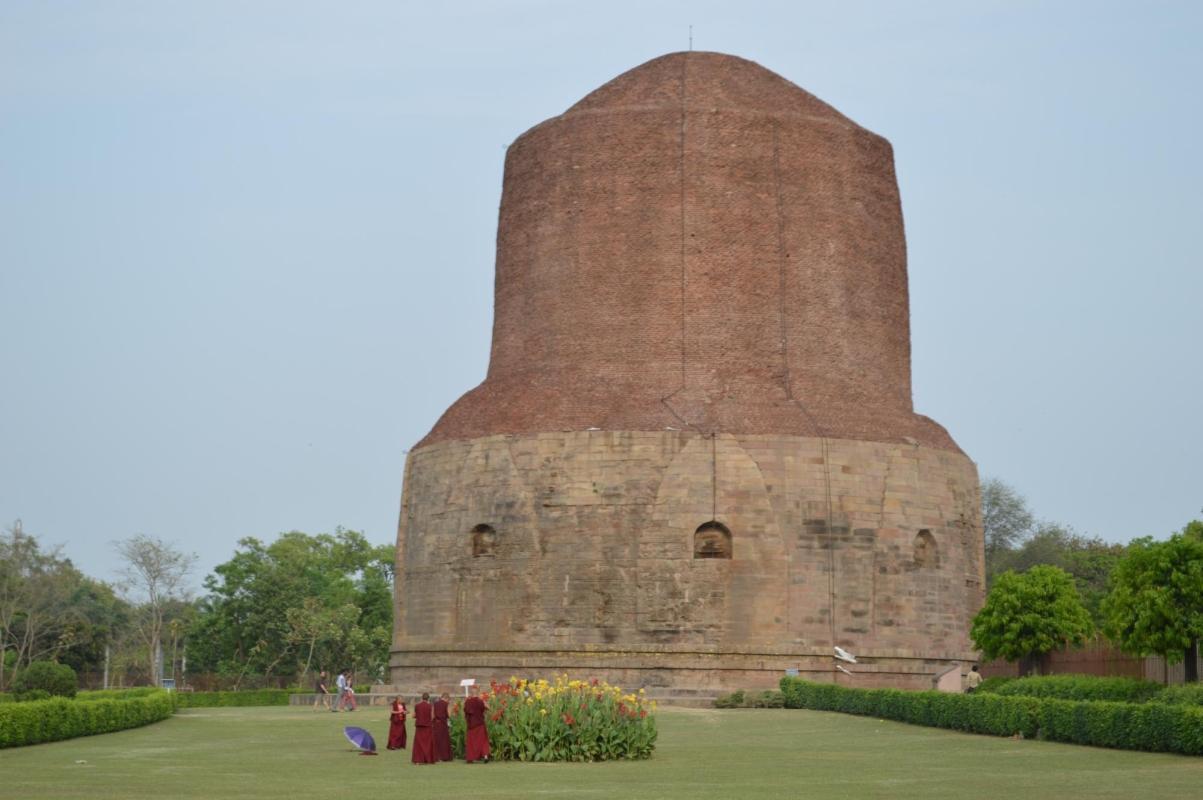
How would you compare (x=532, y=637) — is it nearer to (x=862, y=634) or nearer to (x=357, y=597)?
(x=862, y=634)

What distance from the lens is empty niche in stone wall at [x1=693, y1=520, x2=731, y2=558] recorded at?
31.5 m

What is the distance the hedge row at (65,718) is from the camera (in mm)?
21281

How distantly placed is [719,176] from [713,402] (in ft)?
16.0

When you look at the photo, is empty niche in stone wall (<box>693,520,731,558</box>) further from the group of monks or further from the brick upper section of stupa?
the group of monks

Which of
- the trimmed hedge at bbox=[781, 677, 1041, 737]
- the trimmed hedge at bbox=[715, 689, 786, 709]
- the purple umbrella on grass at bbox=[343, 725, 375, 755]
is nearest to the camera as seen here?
the purple umbrella on grass at bbox=[343, 725, 375, 755]

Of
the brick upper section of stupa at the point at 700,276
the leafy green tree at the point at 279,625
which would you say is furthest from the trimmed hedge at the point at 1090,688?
the leafy green tree at the point at 279,625

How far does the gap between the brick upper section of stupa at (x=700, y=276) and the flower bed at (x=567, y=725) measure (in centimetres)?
1450

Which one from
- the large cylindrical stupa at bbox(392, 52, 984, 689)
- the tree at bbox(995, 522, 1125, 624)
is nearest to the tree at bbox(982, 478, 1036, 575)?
the tree at bbox(995, 522, 1125, 624)

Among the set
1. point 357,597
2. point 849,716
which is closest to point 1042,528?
point 357,597

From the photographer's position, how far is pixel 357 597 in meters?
59.8

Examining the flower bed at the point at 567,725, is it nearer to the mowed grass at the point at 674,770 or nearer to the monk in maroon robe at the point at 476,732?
the monk in maroon robe at the point at 476,732

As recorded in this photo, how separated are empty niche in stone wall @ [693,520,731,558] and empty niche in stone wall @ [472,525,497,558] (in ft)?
13.3

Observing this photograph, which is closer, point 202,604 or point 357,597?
point 357,597

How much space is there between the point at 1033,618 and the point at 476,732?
517 inches
